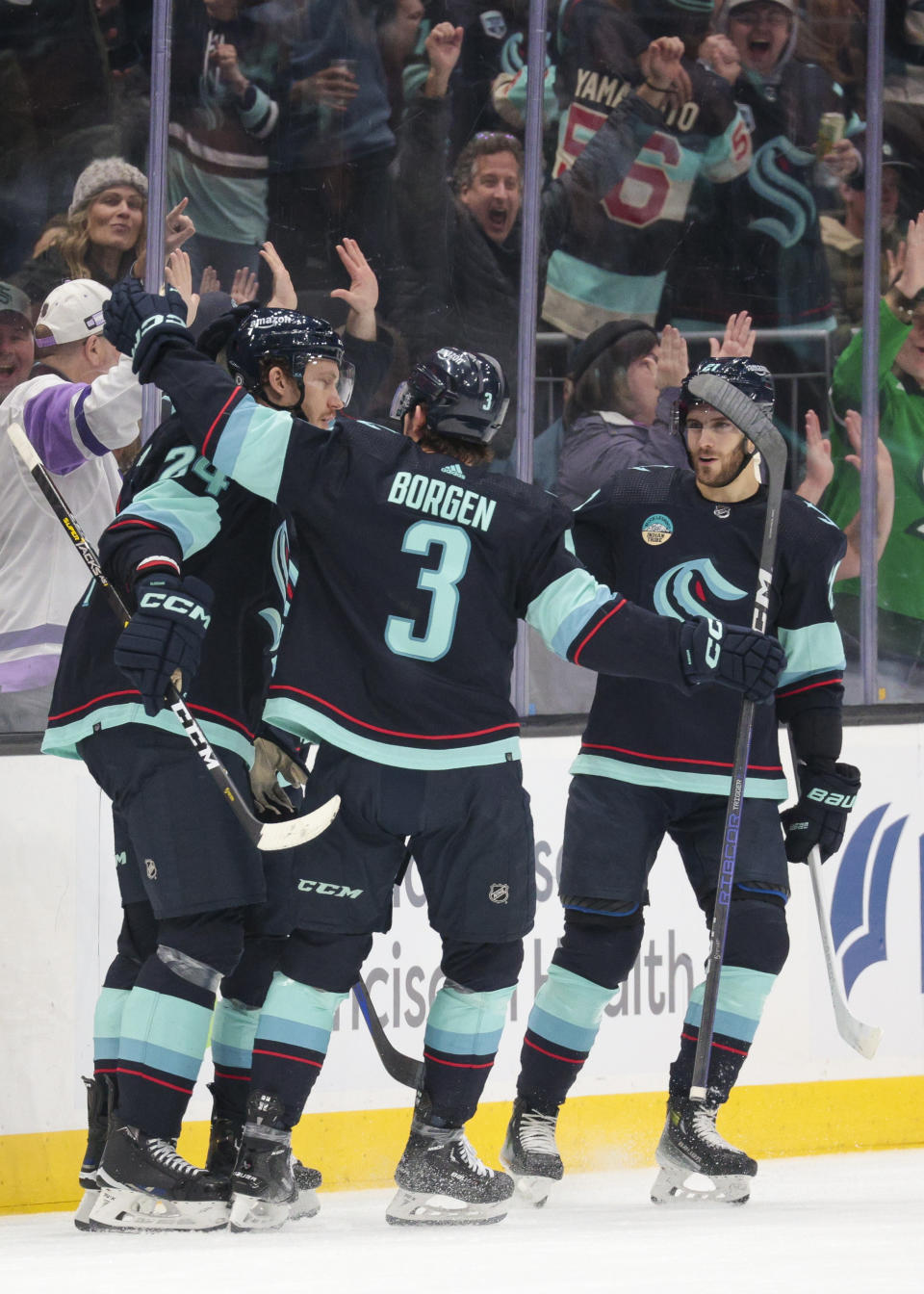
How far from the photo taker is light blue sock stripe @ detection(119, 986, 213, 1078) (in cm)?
261

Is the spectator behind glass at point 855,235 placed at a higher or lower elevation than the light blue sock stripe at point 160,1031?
higher

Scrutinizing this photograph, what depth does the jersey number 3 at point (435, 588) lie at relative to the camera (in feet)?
8.86

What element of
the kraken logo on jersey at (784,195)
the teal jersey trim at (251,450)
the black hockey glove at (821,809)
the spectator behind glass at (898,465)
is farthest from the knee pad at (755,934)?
the kraken logo on jersey at (784,195)

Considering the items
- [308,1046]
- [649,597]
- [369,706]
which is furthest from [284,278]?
[308,1046]

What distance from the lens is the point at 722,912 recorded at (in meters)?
2.99

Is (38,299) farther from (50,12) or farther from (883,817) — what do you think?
(883,817)

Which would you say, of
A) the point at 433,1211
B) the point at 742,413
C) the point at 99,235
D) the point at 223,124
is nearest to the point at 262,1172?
the point at 433,1211

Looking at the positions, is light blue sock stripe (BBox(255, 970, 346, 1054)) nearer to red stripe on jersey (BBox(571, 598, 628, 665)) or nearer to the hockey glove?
the hockey glove

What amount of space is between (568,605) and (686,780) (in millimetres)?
498

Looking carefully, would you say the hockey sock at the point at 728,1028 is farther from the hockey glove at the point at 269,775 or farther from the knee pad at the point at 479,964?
the hockey glove at the point at 269,775

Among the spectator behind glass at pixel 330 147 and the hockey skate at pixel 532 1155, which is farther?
the spectator behind glass at pixel 330 147

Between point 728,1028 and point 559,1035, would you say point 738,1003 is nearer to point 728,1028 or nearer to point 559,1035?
point 728,1028

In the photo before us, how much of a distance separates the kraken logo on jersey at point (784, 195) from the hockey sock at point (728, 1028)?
89.0 inches

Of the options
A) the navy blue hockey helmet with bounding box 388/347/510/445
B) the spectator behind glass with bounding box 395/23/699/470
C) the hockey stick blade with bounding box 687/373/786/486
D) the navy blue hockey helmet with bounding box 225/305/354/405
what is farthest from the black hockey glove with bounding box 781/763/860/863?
the spectator behind glass with bounding box 395/23/699/470
